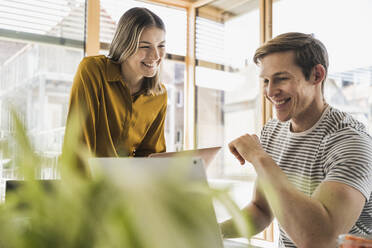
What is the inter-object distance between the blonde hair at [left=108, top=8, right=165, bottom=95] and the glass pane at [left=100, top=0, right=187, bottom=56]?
2499 millimetres

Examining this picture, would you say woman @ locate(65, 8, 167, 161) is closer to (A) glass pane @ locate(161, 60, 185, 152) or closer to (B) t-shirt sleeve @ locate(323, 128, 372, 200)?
(B) t-shirt sleeve @ locate(323, 128, 372, 200)

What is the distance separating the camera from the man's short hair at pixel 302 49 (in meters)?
1.39

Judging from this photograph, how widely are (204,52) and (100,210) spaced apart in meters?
4.53

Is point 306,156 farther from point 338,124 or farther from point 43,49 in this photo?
point 43,49

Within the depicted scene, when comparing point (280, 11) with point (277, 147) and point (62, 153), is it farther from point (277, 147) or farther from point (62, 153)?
point (62, 153)

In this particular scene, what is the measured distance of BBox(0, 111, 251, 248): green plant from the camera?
20cm

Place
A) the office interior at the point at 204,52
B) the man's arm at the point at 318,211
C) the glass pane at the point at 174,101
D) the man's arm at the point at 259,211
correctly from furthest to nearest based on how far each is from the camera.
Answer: the glass pane at the point at 174,101 → the office interior at the point at 204,52 → the man's arm at the point at 259,211 → the man's arm at the point at 318,211

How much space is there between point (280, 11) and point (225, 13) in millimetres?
850

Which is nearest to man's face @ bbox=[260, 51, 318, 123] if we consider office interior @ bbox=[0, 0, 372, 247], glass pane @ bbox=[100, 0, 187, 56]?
office interior @ bbox=[0, 0, 372, 247]

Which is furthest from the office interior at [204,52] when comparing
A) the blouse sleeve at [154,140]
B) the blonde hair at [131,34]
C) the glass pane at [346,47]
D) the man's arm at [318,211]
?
the man's arm at [318,211]

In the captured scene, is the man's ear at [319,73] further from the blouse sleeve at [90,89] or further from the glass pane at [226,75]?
the glass pane at [226,75]

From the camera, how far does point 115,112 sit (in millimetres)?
1636

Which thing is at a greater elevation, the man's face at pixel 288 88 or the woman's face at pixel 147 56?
the woman's face at pixel 147 56

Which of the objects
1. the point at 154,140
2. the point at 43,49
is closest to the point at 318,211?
the point at 154,140
